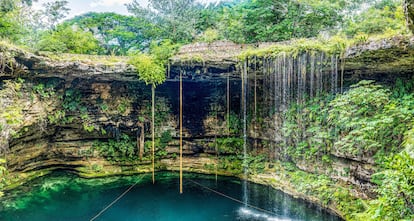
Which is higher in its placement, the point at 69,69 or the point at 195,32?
the point at 195,32

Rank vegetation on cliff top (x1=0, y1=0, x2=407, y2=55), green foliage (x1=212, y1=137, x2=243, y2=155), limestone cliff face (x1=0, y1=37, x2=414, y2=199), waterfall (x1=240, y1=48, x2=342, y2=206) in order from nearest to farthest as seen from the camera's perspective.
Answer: limestone cliff face (x1=0, y1=37, x2=414, y2=199), waterfall (x1=240, y1=48, x2=342, y2=206), vegetation on cliff top (x1=0, y1=0, x2=407, y2=55), green foliage (x1=212, y1=137, x2=243, y2=155)

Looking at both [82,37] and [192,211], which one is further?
[82,37]

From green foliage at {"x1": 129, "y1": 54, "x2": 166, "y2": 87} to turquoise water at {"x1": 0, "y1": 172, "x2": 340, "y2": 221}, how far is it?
138 inches

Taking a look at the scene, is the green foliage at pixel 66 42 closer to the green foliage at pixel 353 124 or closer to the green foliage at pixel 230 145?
the green foliage at pixel 230 145

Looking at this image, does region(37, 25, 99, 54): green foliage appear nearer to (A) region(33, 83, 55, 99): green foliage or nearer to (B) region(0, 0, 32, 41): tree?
(B) region(0, 0, 32, 41): tree

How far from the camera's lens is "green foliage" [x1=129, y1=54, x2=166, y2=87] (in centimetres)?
820

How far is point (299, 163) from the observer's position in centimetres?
823

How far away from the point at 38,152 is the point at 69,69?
10.9 feet

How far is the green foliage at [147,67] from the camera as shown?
8195mm

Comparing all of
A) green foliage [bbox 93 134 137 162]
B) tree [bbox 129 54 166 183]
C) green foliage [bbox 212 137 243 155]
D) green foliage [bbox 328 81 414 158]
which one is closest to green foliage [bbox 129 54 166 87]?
tree [bbox 129 54 166 183]

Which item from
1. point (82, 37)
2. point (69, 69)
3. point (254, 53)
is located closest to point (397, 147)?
point (254, 53)

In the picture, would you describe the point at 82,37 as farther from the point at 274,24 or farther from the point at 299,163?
the point at 299,163

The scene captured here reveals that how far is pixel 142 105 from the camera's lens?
10664mm

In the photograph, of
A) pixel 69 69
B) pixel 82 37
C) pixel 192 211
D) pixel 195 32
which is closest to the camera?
pixel 192 211
